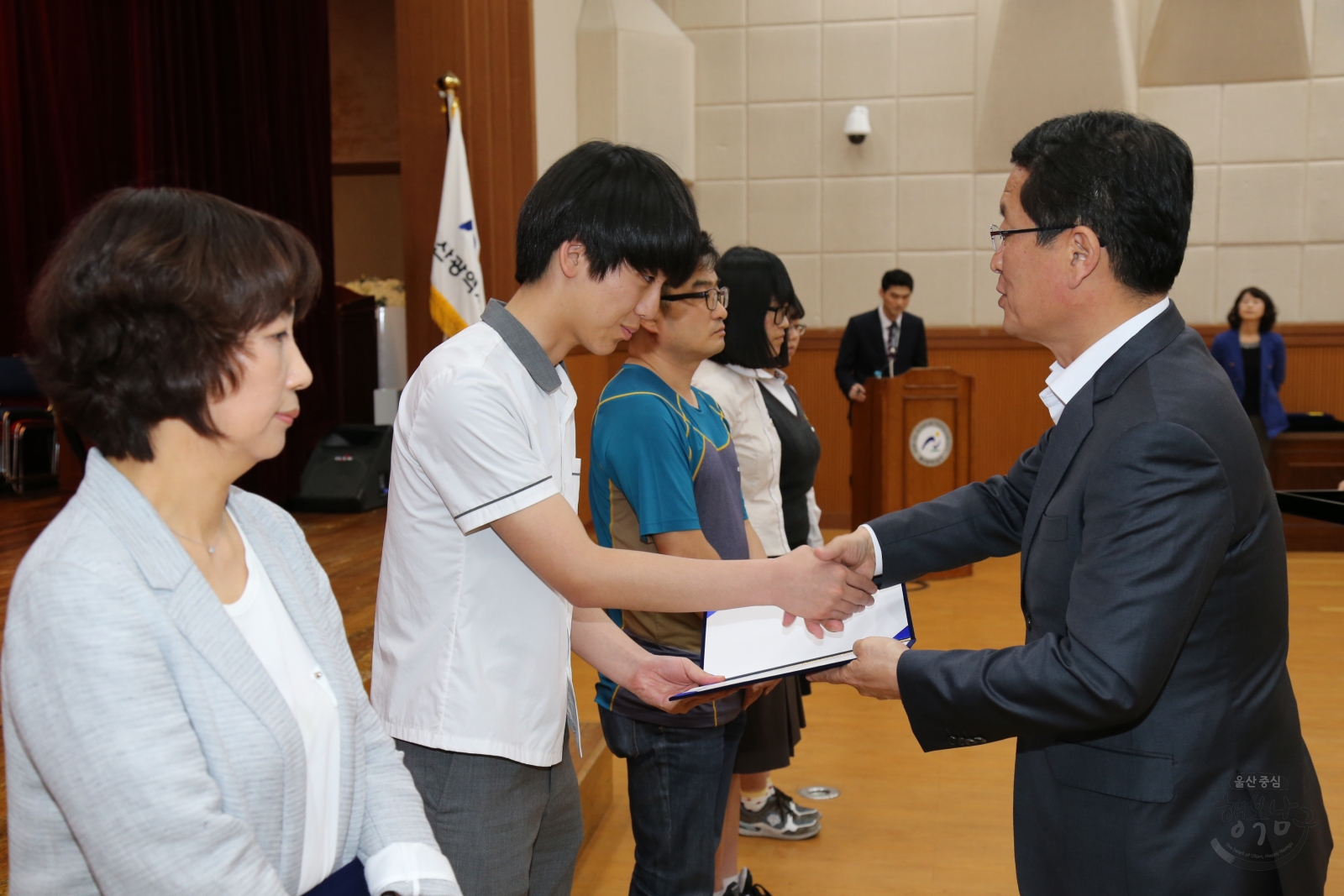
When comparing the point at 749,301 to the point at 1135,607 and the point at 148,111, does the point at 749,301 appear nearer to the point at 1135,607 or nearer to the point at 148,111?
the point at 1135,607

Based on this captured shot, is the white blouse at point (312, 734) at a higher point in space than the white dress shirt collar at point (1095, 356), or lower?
lower

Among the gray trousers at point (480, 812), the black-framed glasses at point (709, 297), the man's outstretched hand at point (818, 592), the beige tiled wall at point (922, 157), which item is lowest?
the gray trousers at point (480, 812)

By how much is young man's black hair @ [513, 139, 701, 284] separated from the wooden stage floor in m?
1.46

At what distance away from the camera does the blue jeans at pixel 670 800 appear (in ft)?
6.12

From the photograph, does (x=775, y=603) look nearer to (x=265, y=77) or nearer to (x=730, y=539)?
(x=730, y=539)

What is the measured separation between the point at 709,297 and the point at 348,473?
4.92 m

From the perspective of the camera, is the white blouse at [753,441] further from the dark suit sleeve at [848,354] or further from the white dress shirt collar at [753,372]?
the dark suit sleeve at [848,354]

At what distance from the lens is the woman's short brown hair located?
0.93m

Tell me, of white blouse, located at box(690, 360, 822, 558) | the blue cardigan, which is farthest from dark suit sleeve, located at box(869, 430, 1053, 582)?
the blue cardigan

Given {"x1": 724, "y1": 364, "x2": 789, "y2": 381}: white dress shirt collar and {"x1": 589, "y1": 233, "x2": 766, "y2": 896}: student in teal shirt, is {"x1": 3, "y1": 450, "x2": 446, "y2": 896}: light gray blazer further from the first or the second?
{"x1": 724, "y1": 364, "x2": 789, "y2": 381}: white dress shirt collar

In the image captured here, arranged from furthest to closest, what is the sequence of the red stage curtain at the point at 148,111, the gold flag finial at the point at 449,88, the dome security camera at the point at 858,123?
the dome security camera at the point at 858,123, the red stage curtain at the point at 148,111, the gold flag finial at the point at 449,88

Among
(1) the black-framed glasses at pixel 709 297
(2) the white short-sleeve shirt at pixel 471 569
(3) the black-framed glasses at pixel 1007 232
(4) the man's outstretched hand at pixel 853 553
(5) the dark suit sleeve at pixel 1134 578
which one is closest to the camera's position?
(5) the dark suit sleeve at pixel 1134 578

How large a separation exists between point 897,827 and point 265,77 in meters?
5.94

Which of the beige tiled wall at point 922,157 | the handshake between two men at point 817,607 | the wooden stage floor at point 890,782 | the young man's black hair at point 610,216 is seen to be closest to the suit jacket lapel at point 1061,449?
the handshake between two men at point 817,607
